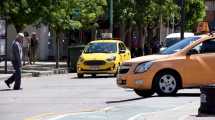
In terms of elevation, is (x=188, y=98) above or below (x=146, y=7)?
below

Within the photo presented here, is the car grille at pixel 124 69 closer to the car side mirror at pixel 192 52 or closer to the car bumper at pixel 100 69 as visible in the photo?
the car side mirror at pixel 192 52

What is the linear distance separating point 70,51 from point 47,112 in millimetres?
24086

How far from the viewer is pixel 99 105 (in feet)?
57.1

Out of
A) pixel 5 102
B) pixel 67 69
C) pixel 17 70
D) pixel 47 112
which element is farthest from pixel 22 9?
pixel 47 112

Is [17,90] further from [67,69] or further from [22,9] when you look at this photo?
[67,69]

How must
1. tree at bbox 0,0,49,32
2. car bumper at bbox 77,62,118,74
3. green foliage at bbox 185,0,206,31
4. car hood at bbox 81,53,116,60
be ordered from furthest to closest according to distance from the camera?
green foliage at bbox 185,0,206,31, tree at bbox 0,0,49,32, car hood at bbox 81,53,116,60, car bumper at bbox 77,62,118,74

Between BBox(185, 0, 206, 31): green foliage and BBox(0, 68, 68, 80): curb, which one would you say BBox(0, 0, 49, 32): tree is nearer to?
BBox(0, 68, 68, 80): curb

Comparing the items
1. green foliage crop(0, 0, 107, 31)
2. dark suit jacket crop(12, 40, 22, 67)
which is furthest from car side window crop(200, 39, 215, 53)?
green foliage crop(0, 0, 107, 31)

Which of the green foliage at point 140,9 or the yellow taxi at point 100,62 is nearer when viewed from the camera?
the yellow taxi at point 100,62

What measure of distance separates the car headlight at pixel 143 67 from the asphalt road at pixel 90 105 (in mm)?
772

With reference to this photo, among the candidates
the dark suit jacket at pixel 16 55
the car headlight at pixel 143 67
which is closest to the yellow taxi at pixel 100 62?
A: the dark suit jacket at pixel 16 55

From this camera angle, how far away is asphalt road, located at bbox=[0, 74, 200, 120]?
1465 centimetres

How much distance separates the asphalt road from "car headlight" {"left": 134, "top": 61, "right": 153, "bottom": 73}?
772mm

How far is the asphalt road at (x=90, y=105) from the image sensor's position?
14.6m
